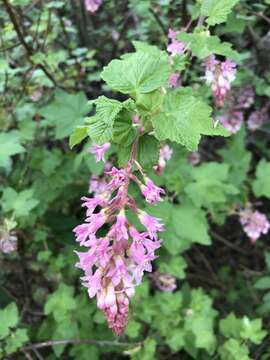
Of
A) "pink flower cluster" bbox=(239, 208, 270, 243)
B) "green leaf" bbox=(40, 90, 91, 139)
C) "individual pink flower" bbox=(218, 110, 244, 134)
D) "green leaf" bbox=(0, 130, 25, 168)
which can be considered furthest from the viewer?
"individual pink flower" bbox=(218, 110, 244, 134)

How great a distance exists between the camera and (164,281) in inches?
113

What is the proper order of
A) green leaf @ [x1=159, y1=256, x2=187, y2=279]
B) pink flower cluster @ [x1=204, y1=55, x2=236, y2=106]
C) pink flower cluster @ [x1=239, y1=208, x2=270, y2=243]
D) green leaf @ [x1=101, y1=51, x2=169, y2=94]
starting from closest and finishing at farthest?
green leaf @ [x1=101, y1=51, x2=169, y2=94]
pink flower cluster @ [x1=204, y1=55, x2=236, y2=106]
green leaf @ [x1=159, y1=256, x2=187, y2=279]
pink flower cluster @ [x1=239, y1=208, x2=270, y2=243]

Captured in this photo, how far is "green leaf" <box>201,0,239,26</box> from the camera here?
1.79 metres

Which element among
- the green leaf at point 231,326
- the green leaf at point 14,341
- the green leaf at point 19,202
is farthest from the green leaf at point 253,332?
the green leaf at point 19,202

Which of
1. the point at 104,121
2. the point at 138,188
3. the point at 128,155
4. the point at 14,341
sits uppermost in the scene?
the point at 104,121

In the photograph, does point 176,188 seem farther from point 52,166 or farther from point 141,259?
point 141,259

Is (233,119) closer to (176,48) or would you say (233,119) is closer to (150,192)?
(176,48)

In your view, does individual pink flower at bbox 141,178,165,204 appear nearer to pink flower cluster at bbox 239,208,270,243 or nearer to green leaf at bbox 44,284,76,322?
green leaf at bbox 44,284,76,322

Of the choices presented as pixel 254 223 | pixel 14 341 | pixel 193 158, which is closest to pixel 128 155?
pixel 14 341

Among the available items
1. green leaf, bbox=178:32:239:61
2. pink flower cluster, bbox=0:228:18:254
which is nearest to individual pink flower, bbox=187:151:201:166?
pink flower cluster, bbox=0:228:18:254

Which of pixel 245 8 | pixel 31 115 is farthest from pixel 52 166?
pixel 245 8

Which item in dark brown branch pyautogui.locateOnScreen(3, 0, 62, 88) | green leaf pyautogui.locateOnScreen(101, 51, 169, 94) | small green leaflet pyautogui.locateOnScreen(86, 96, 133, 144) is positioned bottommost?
dark brown branch pyautogui.locateOnScreen(3, 0, 62, 88)

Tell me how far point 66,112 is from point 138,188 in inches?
30.5

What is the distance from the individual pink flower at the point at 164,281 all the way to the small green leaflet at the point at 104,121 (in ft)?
5.26
